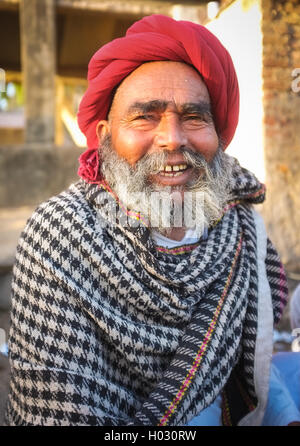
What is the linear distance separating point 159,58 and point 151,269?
944 millimetres

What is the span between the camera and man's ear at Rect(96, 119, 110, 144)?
1825 mm

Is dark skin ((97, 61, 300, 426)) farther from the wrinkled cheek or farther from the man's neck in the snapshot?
the man's neck

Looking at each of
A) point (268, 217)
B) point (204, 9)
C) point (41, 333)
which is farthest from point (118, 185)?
point (204, 9)

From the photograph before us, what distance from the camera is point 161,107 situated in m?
1.58

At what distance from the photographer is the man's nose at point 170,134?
1548 mm

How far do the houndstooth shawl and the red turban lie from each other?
0.38m

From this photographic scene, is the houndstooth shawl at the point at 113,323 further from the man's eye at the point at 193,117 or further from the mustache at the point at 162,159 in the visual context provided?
the man's eye at the point at 193,117

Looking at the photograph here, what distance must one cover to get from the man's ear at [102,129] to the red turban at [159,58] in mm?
49

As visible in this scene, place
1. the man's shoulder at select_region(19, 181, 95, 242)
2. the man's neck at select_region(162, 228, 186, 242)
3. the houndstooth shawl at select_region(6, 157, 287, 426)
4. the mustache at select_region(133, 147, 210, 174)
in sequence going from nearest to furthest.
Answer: the houndstooth shawl at select_region(6, 157, 287, 426), the man's shoulder at select_region(19, 181, 95, 242), the mustache at select_region(133, 147, 210, 174), the man's neck at select_region(162, 228, 186, 242)

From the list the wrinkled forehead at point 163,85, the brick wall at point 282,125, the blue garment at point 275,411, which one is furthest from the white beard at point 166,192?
the brick wall at point 282,125

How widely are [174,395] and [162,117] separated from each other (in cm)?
113

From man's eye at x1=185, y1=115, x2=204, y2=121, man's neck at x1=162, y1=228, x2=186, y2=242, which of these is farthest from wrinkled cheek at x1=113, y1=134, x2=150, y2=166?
man's neck at x1=162, y1=228, x2=186, y2=242

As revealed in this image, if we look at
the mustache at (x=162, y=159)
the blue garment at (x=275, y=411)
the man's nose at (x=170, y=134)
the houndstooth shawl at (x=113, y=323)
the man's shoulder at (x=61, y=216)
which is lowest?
the blue garment at (x=275, y=411)
